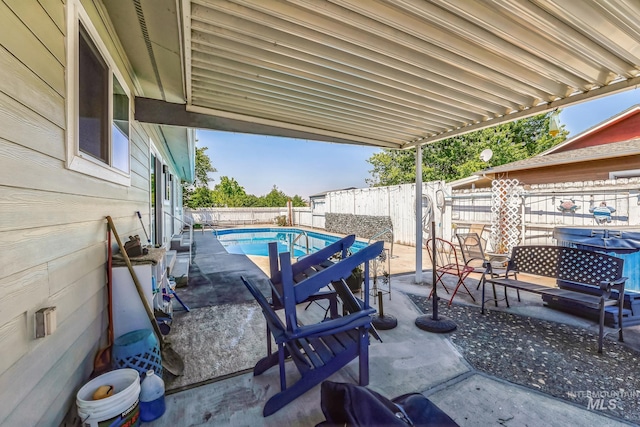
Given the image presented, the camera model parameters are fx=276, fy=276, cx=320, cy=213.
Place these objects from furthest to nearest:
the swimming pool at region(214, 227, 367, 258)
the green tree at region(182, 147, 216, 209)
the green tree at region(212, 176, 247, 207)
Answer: the green tree at region(212, 176, 247, 207) → the green tree at region(182, 147, 216, 209) → the swimming pool at region(214, 227, 367, 258)

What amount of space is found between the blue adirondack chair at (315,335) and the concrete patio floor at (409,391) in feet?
0.52

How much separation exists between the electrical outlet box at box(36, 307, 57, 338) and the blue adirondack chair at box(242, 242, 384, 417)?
1.11 m

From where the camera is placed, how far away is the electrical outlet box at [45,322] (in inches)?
51.3

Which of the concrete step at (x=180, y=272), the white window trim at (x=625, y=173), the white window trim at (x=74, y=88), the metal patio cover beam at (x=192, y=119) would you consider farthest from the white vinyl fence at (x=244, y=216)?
the white window trim at (x=74, y=88)

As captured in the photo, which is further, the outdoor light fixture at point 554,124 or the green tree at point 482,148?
the green tree at point 482,148

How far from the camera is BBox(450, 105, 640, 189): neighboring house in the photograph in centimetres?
706

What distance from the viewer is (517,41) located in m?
2.02

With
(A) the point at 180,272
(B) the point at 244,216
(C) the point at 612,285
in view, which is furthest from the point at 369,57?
(B) the point at 244,216

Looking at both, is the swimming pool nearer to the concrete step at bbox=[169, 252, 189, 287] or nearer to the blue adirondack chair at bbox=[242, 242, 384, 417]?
the concrete step at bbox=[169, 252, 189, 287]

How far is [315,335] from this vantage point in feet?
6.13

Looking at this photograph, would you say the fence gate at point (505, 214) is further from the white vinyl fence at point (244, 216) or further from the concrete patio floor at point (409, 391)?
the white vinyl fence at point (244, 216)

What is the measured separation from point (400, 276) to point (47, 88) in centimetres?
541

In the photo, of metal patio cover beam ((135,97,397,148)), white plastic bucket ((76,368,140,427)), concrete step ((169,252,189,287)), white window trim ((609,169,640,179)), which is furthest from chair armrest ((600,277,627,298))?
white window trim ((609,169,640,179))

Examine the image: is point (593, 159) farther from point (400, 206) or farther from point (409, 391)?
point (409, 391)
